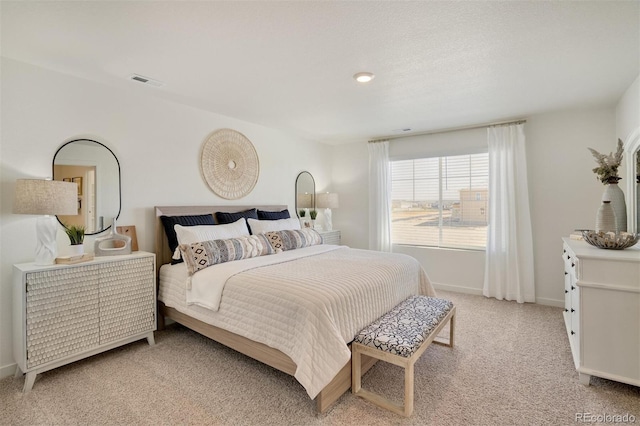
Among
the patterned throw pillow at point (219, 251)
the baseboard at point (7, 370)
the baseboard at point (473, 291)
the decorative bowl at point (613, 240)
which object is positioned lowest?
the baseboard at point (7, 370)

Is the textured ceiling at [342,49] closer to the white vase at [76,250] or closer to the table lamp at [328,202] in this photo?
the white vase at [76,250]

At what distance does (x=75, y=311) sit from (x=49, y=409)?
0.64 metres

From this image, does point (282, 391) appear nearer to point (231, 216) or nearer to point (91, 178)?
point (231, 216)

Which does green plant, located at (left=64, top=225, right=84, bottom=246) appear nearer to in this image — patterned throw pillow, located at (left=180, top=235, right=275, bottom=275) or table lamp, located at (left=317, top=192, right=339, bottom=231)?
patterned throw pillow, located at (left=180, top=235, right=275, bottom=275)

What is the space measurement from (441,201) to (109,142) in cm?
425

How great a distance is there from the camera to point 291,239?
3668mm

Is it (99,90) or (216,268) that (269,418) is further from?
(99,90)

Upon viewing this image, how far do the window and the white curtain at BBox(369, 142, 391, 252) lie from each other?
13 cm

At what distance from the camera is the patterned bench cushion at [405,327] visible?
1.93 m

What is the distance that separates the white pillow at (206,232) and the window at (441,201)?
272 cm

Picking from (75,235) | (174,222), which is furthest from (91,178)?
(174,222)

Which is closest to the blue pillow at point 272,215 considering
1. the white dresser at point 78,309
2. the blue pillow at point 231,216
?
the blue pillow at point 231,216

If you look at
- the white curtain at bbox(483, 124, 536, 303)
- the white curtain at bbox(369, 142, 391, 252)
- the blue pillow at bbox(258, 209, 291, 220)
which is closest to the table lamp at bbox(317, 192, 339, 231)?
the white curtain at bbox(369, 142, 391, 252)

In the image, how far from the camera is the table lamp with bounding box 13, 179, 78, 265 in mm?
2182
